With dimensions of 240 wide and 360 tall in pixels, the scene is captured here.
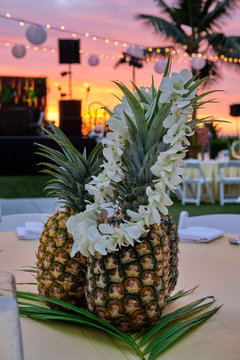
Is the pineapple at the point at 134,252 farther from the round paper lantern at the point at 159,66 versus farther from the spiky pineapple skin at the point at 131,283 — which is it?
the round paper lantern at the point at 159,66

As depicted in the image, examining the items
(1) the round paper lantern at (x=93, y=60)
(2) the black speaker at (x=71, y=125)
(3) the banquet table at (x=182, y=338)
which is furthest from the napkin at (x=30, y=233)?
(1) the round paper lantern at (x=93, y=60)

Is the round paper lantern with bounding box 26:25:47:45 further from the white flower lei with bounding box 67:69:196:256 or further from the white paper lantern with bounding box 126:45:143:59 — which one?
the white flower lei with bounding box 67:69:196:256

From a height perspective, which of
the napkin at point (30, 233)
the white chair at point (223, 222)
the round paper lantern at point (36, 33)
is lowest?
the white chair at point (223, 222)

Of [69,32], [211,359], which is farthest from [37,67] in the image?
[211,359]

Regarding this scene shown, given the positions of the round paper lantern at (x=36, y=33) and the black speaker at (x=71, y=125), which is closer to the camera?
the round paper lantern at (x=36, y=33)

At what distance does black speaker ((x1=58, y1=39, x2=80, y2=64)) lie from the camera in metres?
14.4

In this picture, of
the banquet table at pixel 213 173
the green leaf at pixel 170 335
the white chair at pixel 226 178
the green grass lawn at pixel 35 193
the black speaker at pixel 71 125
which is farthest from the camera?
the black speaker at pixel 71 125

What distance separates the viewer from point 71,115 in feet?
50.3

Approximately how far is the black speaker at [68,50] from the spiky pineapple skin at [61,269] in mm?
13904

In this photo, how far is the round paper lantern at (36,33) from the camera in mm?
11908

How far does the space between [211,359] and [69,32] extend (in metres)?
12.4

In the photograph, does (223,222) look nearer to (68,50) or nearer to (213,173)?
(213,173)

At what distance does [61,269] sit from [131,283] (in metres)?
0.20

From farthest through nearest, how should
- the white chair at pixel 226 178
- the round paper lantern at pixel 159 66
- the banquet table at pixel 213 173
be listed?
1. the round paper lantern at pixel 159 66
2. the banquet table at pixel 213 173
3. the white chair at pixel 226 178
